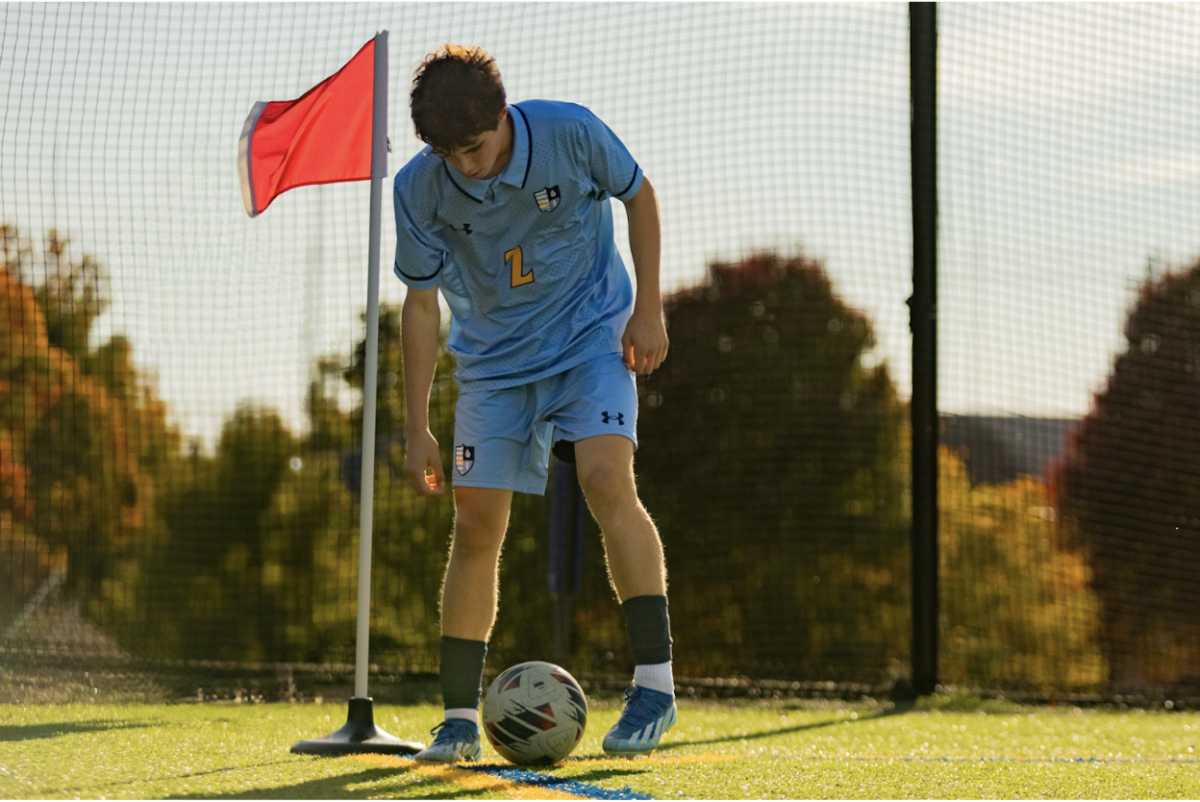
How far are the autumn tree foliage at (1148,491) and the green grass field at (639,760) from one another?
8.20 ft

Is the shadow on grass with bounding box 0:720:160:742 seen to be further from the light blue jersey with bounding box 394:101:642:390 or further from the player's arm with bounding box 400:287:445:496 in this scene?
the light blue jersey with bounding box 394:101:642:390

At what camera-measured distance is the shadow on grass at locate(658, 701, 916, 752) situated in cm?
388

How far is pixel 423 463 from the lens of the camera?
3.23 meters

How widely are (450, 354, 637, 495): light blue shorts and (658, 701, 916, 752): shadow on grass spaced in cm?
103

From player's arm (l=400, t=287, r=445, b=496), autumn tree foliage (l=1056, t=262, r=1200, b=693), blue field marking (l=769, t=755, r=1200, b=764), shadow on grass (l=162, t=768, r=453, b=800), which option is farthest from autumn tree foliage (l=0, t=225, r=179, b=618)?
autumn tree foliage (l=1056, t=262, r=1200, b=693)

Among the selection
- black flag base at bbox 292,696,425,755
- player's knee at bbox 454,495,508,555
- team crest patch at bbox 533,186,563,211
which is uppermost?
team crest patch at bbox 533,186,563,211

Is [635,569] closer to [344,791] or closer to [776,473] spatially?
[344,791]

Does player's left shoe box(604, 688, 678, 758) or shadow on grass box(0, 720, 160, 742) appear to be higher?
player's left shoe box(604, 688, 678, 758)

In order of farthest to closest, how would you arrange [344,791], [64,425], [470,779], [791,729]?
[64,425] < [791,729] < [470,779] < [344,791]

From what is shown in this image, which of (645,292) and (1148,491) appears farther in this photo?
(1148,491)

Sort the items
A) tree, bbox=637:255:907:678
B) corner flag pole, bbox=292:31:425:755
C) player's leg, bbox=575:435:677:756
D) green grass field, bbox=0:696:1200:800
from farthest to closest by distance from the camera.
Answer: tree, bbox=637:255:907:678
corner flag pole, bbox=292:31:425:755
player's leg, bbox=575:435:677:756
green grass field, bbox=0:696:1200:800

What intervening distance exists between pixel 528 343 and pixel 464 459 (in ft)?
1.17

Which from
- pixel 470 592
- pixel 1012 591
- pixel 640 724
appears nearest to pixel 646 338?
pixel 470 592

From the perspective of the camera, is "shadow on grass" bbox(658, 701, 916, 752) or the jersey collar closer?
the jersey collar
